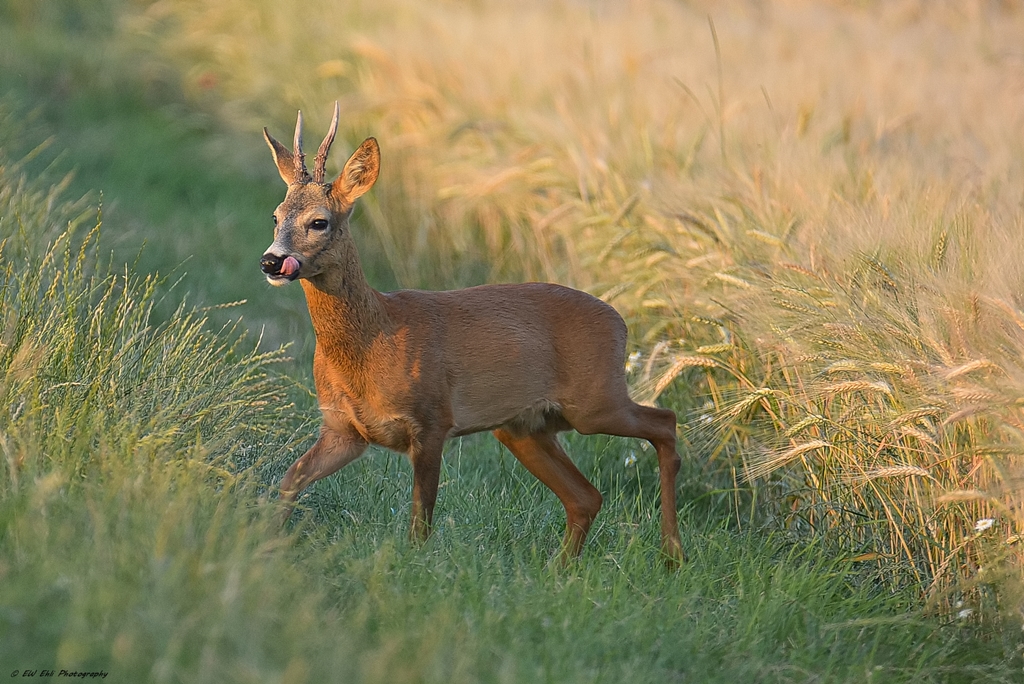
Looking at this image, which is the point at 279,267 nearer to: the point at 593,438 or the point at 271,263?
the point at 271,263

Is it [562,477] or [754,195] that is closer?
[562,477]

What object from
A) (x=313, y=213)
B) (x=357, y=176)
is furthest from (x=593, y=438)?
(x=313, y=213)

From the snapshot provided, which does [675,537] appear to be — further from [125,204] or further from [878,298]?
[125,204]

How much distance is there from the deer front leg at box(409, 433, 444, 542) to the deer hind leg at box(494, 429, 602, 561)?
2.37 feet

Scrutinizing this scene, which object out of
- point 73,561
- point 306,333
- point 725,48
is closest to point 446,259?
point 306,333

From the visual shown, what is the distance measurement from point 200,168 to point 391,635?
882cm

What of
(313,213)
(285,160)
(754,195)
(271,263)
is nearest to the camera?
(271,263)

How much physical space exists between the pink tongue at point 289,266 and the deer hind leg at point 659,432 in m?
1.59

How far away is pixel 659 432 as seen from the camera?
6297 millimetres

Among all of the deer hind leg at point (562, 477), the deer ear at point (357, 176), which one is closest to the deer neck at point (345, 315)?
the deer ear at point (357, 176)

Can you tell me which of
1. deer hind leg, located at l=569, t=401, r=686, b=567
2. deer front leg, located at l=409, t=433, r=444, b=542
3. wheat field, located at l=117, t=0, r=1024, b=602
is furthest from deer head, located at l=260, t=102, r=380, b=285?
wheat field, located at l=117, t=0, r=1024, b=602

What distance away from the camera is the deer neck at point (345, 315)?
222 inches

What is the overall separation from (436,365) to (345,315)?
448 mm

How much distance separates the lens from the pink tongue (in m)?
5.24
